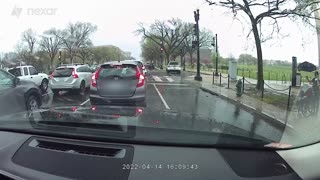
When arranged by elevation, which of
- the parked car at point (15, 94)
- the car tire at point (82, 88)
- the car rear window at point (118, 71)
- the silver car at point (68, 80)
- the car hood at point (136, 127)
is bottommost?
the car tire at point (82, 88)

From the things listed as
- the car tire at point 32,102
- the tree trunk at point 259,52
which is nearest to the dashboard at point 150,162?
the car tire at point 32,102

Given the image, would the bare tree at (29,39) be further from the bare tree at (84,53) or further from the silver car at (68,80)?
the silver car at (68,80)

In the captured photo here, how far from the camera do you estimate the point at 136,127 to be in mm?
3000

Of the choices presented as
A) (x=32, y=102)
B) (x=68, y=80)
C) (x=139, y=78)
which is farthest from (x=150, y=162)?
(x=68, y=80)

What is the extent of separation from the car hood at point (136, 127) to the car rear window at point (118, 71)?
866 centimetres

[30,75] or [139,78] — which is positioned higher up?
[139,78]

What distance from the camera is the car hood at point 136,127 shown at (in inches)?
110

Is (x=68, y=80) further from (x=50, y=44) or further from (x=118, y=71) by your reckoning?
(x=50, y=44)

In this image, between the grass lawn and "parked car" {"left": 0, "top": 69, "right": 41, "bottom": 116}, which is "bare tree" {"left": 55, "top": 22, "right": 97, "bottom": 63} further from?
"parked car" {"left": 0, "top": 69, "right": 41, "bottom": 116}

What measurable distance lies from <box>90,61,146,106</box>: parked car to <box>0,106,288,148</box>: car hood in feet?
26.5

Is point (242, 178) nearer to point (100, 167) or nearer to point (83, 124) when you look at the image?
point (100, 167)

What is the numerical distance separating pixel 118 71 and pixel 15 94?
116 inches

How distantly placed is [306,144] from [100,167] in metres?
1.34

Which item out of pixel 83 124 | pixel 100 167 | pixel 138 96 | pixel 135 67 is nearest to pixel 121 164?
pixel 100 167
